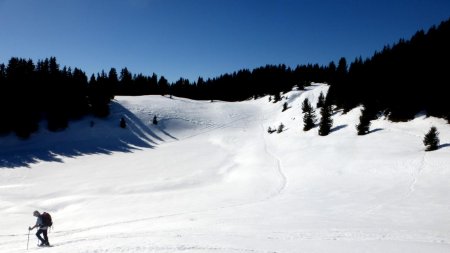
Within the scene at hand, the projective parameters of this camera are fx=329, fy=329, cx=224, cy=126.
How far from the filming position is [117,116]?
66.2m

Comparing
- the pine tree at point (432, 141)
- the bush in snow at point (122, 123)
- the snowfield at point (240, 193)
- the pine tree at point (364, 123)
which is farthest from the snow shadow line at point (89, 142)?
the pine tree at point (432, 141)

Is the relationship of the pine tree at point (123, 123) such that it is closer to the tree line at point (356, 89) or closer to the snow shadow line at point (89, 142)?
the snow shadow line at point (89, 142)

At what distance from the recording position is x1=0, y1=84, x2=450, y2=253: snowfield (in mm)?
12000

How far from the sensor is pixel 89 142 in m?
51.7

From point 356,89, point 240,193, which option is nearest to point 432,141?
point 240,193

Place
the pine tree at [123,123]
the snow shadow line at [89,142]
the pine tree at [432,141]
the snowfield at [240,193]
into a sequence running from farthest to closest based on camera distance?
the pine tree at [123,123] < the snow shadow line at [89,142] < the pine tree at [432,141] < the snowfield at [240,193]

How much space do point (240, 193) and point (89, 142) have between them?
36698 mm

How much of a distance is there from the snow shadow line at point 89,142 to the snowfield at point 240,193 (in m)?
0.35

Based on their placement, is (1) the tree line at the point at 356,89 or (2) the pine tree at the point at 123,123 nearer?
(1) the tree line at the point at 356,89

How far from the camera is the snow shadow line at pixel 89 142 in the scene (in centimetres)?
4212

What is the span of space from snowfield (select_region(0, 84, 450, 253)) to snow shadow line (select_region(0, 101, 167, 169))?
345 millimetres

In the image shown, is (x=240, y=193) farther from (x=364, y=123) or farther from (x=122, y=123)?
(x=122, y=123)

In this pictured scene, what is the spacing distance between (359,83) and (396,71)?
7.44 meters

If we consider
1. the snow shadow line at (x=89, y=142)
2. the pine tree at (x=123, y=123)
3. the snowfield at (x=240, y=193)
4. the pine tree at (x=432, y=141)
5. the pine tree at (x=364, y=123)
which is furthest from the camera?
the pine tree at (x=123, y=123)
